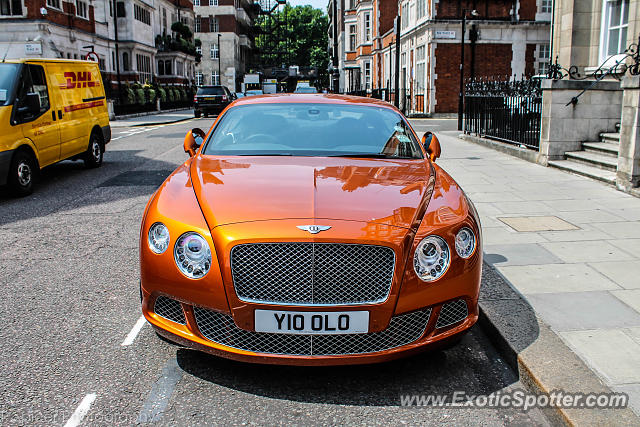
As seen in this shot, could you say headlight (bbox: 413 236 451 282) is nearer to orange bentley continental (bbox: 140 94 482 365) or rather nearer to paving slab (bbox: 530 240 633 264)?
orange bentley continental (bbox: 140 94 482 365)

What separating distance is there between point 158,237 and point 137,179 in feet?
27.1

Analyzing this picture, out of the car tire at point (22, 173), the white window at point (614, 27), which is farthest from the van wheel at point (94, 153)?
the white window at point (614, 27)

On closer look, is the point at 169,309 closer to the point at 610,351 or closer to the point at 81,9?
the point at 610,351

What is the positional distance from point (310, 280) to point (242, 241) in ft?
1.29

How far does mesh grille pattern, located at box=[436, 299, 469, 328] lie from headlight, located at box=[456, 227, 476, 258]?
26 cm

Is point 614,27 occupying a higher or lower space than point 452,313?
higher

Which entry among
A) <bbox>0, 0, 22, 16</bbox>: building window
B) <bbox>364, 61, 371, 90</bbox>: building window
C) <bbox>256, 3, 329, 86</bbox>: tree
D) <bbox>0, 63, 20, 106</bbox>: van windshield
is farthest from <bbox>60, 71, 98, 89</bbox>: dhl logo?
<bbox>256, 3, 329, 86</bbox>: tree

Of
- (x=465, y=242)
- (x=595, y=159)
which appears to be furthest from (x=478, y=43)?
(x=465, y=242)

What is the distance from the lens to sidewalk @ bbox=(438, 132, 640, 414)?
3.62 m

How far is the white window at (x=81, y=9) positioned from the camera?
41.3 m

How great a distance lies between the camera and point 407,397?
3.22m

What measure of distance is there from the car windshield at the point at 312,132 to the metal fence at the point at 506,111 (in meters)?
8.62

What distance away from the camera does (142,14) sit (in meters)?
53.5

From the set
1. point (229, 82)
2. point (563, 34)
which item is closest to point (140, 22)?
point (229, 82)
